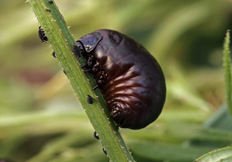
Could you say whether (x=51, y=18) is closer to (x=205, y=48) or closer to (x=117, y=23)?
(x=117, y=23)

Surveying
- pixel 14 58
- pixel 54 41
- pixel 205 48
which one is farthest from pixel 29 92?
pixel 54 41

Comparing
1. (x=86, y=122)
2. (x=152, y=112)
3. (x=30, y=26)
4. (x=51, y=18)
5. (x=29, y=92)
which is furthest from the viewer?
(x=30, y=26)

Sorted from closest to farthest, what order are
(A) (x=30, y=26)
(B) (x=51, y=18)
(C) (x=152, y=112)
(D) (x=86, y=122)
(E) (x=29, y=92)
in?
(B) (x=51, y=18) → (C) (x=152, y=112) → (D) (x=86, y=122) → (E) (x=29, y=92) → (A) (x=30, y=26)

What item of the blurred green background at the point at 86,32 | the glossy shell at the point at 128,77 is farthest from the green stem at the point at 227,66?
the blurred green background at the point at 86,32

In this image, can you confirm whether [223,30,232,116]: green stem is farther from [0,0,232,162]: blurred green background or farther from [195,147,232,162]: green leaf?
[0,0,232,162]: blurred green background

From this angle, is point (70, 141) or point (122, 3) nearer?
point (70, 141)

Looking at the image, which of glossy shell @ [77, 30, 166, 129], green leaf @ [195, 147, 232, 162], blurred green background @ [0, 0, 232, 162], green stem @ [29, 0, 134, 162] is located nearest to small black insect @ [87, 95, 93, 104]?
green stem @ [29, 0, 134, 162]
